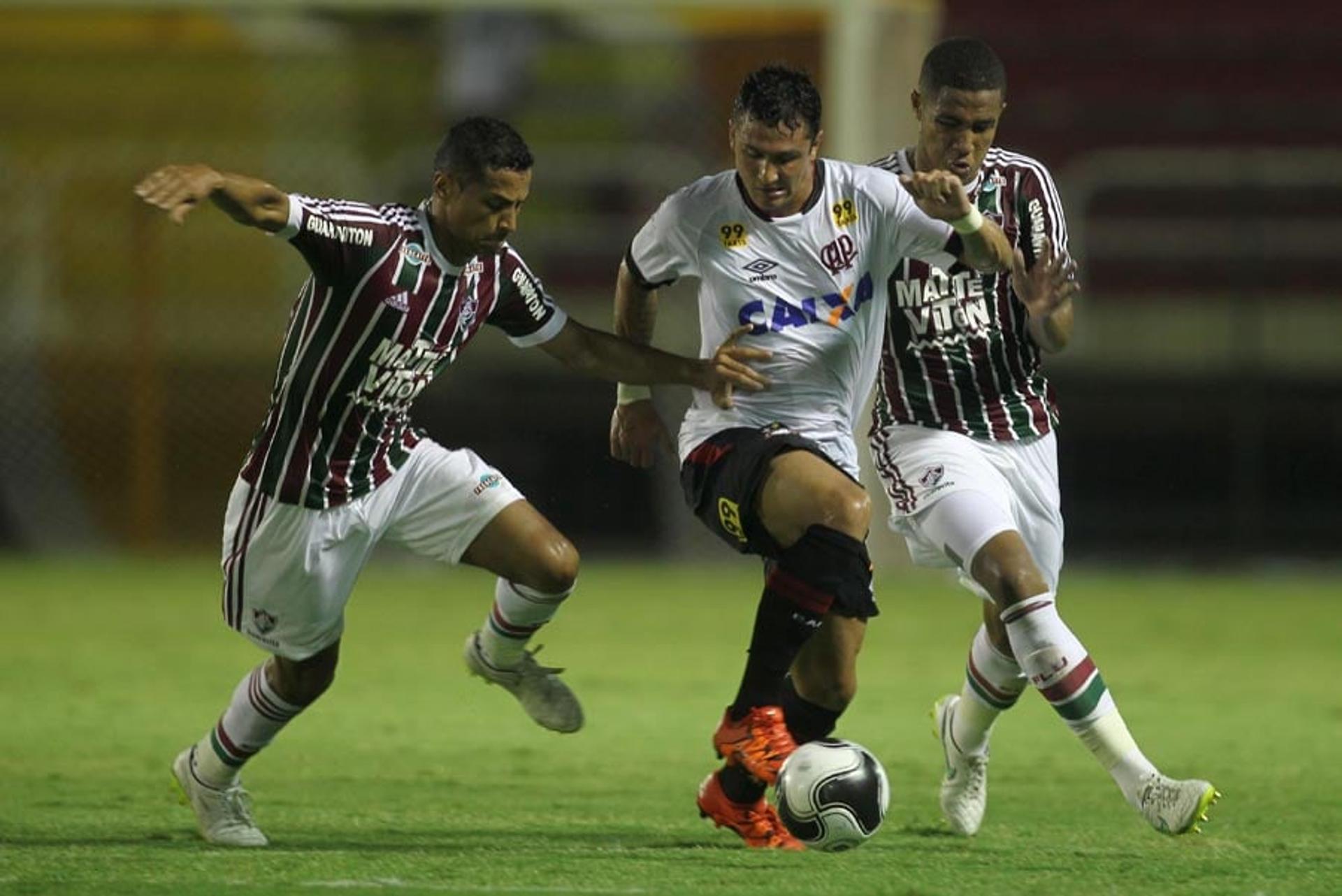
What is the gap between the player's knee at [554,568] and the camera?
6.40 metres

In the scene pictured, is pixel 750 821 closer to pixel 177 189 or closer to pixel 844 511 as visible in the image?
pixel 844 511

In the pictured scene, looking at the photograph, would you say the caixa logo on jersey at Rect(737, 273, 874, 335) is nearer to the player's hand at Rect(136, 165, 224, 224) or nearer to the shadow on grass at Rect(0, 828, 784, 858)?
the shadow on grass at Rect(0, 828, 784, 858)

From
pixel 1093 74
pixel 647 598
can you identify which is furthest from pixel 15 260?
pixel 1093 74

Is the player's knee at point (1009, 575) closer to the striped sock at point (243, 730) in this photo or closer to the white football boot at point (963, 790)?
the white football boot at point (963, 790)

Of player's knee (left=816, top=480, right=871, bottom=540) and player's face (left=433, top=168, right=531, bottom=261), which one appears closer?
player's knee (left=816, top=480, right=871, bottom=540)

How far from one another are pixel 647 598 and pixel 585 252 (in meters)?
3.13

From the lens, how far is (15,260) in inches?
602

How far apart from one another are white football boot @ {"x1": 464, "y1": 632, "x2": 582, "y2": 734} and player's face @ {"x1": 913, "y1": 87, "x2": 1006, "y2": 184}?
6.21ft

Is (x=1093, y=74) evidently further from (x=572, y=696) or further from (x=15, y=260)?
(x=572, y=696)

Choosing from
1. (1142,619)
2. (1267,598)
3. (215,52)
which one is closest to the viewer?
(1142,619)

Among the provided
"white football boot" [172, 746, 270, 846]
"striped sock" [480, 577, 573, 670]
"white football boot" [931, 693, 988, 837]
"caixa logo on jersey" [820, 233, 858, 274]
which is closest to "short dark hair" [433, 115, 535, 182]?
"caixa logo on jersey" [820, 233, 858, 274]

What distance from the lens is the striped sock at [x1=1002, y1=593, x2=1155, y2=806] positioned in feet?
18.7

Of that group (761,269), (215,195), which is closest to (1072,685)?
(761,269)

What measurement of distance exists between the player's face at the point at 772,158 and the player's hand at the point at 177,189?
1.44m
